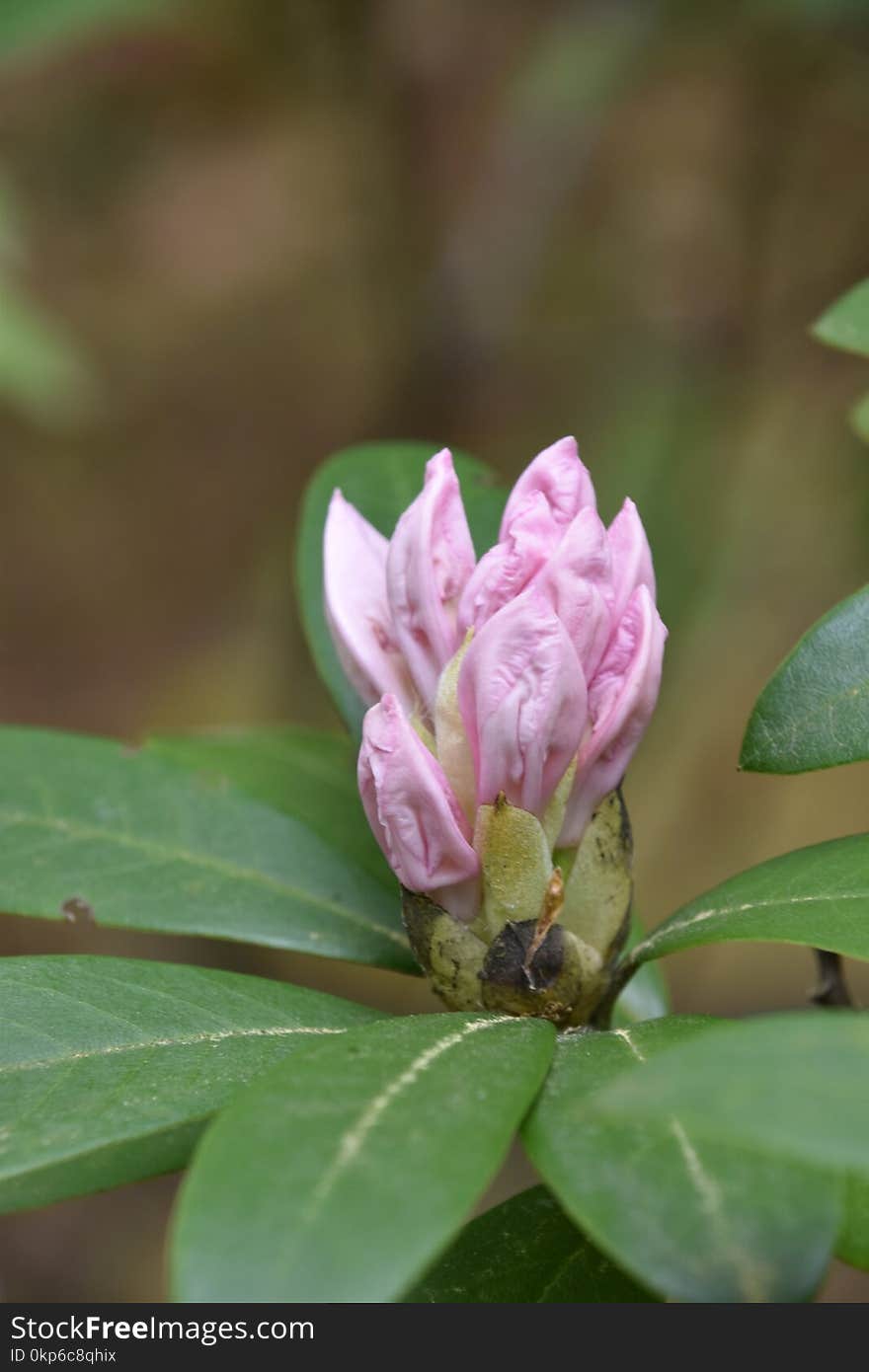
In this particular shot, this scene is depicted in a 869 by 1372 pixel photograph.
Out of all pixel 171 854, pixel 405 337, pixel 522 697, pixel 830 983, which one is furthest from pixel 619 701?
pixel 405 337

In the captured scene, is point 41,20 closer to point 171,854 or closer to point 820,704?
point 171,854

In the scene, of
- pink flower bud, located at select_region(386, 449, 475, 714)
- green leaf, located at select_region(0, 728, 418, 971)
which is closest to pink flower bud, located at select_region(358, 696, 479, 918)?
pink flower bud, located at select_region(386, 449, 475, 714)

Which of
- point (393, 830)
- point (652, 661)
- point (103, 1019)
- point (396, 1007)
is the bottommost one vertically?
point (396, 1007)

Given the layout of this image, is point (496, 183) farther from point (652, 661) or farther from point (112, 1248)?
point (112, 1248)

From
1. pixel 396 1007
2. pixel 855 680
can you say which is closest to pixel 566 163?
pixel 396 1007

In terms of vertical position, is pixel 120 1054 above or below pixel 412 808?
below

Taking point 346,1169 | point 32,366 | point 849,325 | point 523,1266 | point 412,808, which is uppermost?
point 32,366

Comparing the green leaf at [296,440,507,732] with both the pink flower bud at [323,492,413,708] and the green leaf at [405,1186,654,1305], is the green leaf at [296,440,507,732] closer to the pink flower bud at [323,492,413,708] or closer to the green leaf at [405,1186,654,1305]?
the pink flower bud at [323,492,413,708]

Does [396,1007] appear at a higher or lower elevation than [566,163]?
lower
